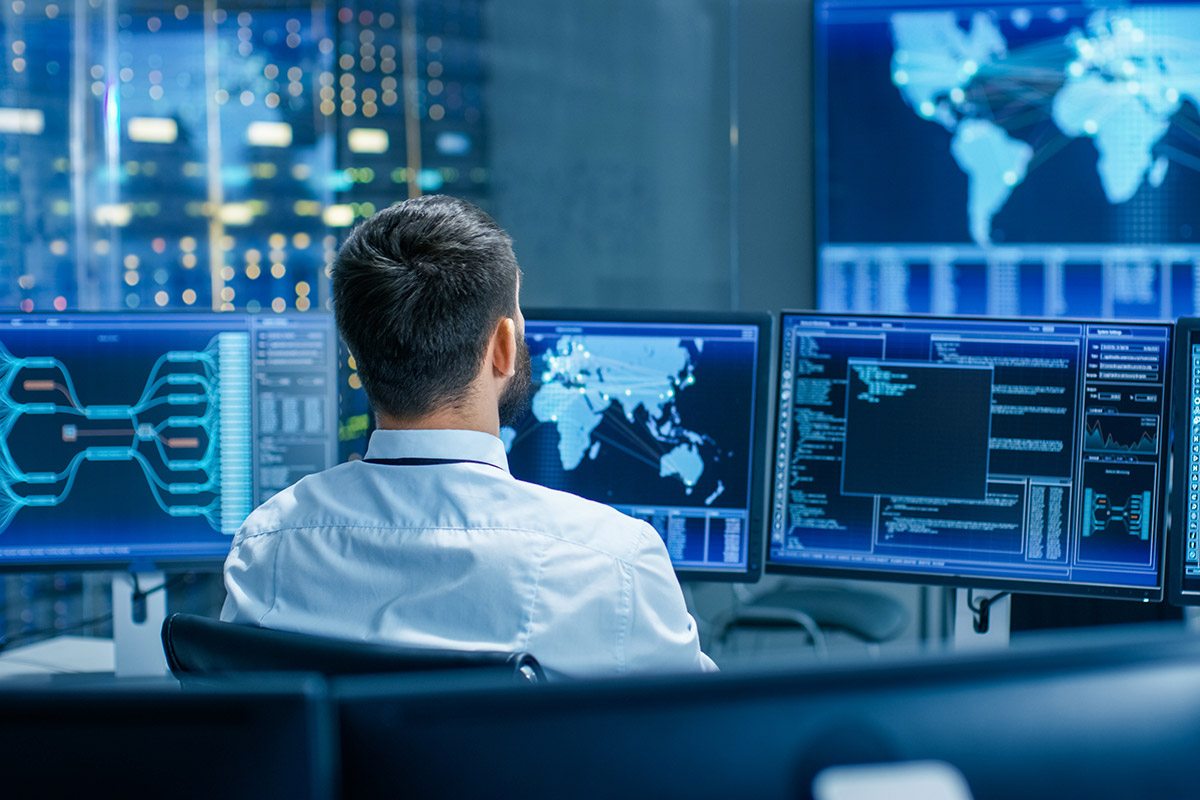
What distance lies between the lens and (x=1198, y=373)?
145 centimetres

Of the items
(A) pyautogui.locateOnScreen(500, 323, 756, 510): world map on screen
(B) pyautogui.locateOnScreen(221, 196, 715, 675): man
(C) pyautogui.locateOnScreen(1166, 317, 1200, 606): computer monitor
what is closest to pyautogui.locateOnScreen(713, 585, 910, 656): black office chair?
(A) pyautogui.locateOnScreen(500, 323, 756, 510): world map on screen

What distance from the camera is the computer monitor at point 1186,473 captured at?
4.75ft

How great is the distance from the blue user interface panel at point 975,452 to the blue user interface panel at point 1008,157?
3.53 ft

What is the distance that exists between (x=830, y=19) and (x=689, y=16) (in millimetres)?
417

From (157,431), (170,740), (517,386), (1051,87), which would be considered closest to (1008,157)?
(1051,87)

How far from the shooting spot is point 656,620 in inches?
38.4

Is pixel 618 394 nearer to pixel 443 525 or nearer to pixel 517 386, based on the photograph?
pixel 517 386

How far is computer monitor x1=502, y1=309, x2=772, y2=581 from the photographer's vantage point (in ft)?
5.27

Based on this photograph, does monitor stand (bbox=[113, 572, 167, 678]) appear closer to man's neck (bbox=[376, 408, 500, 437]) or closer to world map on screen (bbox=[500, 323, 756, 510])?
world map on screen (bbox=[500, 323, 756, 510])

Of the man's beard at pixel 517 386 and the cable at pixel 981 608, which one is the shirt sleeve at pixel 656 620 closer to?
the man's beard at pixel 517 386

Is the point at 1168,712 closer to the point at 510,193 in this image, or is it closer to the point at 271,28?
the point at 510,193

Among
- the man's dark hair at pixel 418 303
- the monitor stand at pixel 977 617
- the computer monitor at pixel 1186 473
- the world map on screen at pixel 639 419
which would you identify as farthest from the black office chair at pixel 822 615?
the man's dark hair at pixel 418 303

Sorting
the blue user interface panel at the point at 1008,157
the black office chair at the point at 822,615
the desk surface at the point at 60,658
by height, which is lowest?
the desk surface at the point at 60,658

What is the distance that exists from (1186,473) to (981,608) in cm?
37
